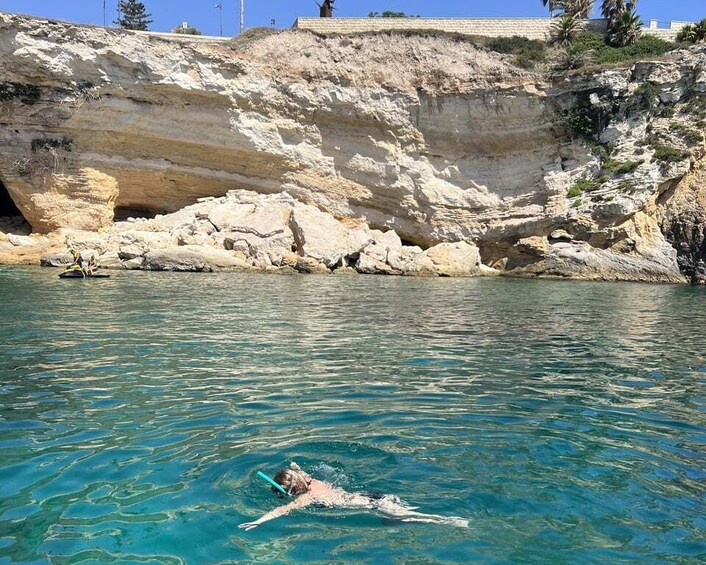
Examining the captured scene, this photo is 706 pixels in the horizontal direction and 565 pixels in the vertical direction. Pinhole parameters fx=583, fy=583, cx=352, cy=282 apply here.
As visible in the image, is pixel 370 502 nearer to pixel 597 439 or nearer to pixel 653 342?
pixel 597 439

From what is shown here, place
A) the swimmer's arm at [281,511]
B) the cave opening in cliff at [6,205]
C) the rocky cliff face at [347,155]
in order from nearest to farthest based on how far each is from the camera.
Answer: the swimmer's arm at [281,511], the rocky cliff face at [347,155], the cave opening in cliff at [6,205]

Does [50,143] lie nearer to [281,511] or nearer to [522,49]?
[522,49]

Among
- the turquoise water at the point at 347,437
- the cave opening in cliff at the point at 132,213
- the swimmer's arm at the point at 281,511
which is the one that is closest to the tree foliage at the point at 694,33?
the turquoise water at the point at 347,437

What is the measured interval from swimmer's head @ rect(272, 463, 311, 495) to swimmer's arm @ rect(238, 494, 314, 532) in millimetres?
74

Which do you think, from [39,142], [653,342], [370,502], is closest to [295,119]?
[39,142]

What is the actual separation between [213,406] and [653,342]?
362 inches

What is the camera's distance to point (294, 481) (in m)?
4.47

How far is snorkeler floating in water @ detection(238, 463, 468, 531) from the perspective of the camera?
4164 millimetres

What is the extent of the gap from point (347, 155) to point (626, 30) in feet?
62.9

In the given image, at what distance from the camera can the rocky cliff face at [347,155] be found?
95.7 ft

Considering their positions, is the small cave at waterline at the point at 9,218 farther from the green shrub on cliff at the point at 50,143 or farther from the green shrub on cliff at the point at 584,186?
the green shrub on cliff at the point at 584,186

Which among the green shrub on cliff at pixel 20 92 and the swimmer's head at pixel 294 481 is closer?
the swimmer's head at pixel 294 481

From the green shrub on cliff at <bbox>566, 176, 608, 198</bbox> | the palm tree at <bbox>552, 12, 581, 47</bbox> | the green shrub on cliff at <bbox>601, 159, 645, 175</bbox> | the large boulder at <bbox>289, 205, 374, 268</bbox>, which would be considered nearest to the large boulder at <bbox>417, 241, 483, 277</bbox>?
the large boulder at <bbox>289, 205, 374, 268</bbox>

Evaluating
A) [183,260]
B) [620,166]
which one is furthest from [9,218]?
[620,166]
